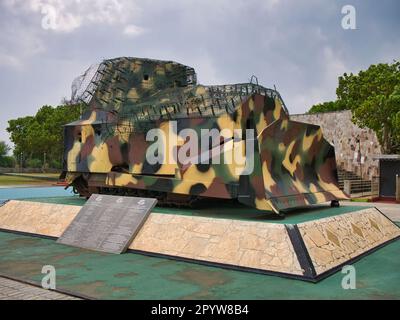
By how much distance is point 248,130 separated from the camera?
41.1 ft

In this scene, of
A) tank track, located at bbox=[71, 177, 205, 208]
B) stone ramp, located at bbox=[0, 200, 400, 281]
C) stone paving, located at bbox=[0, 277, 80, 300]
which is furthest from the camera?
tank track, located at bbox=[71, 177, 205, 208]

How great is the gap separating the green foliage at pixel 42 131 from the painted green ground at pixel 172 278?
149ft

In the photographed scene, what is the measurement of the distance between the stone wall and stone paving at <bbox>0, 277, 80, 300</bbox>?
99.6 feet

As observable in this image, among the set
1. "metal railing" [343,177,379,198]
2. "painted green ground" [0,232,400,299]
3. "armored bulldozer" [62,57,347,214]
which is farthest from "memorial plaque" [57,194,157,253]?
"metal railing" [343,177,379,198]

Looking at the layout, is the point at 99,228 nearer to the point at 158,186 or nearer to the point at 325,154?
the point at 158,186

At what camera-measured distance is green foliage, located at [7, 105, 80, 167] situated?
58.2m

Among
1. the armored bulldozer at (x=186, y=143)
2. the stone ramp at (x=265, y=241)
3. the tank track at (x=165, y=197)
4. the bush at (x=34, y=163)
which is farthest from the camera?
the bush at (x=34, y=163)

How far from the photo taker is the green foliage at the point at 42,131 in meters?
58.2

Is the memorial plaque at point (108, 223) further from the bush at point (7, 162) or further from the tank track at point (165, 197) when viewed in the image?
the bush at point (7, 162)

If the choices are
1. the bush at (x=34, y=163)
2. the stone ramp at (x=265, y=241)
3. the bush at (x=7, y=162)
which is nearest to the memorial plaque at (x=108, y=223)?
the stone ramp at (x=265, y=241)

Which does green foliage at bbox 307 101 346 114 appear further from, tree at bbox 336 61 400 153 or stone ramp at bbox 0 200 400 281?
stone ramp at bbox 0 200 400 281

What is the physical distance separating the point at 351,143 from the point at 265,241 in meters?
28.9

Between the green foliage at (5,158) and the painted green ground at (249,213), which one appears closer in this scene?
the painted green ground at (249,213)
